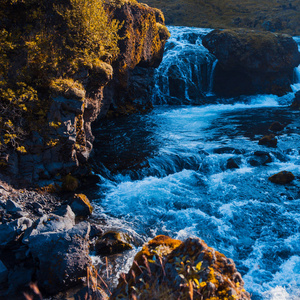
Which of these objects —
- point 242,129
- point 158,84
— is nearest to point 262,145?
point 242,129

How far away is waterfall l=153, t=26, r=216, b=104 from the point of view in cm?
3055

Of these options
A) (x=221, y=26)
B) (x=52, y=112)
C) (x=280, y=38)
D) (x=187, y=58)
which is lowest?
(x=52, y=112)

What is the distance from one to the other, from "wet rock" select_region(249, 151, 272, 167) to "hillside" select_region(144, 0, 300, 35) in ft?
143

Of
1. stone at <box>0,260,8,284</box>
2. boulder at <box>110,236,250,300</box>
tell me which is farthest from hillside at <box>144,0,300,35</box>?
boulder at <box>110,236,250,300</box>

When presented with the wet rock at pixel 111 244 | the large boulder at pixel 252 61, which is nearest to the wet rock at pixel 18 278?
the wet rock at pixel 111 244

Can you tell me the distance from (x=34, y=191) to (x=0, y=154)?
6.43ft

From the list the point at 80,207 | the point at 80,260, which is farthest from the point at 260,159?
the point at 80,260

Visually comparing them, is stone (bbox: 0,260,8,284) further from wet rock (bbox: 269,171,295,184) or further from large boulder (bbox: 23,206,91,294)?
wet rock (bbox: 269,171,295,184)

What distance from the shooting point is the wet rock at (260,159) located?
1460 cm

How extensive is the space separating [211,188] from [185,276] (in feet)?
30.1

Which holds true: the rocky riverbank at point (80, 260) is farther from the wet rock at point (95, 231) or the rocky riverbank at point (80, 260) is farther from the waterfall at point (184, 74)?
the waterfall at point (184, 74)

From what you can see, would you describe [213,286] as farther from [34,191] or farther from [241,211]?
[34,191]

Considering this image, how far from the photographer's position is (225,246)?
27.0 ft

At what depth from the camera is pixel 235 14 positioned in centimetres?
5697
